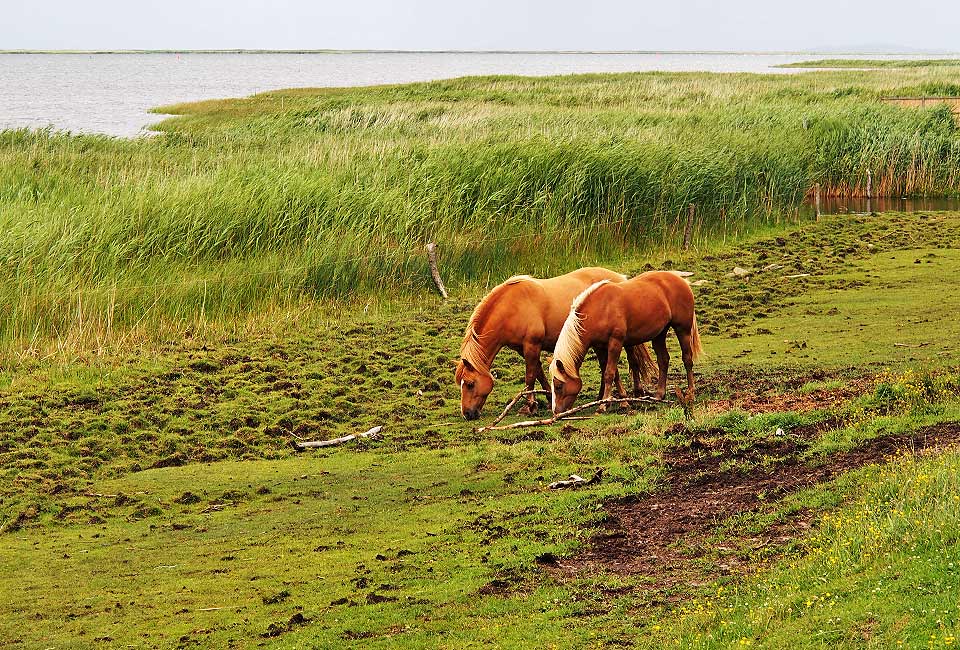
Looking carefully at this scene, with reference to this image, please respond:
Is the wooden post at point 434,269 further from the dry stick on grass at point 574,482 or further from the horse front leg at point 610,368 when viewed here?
the dry stick on grass at point 574,482

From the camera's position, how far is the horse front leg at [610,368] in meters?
9.67

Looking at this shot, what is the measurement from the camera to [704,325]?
13.9 meters

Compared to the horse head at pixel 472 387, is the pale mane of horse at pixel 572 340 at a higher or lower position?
higher

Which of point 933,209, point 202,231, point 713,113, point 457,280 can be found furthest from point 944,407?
point 713,113

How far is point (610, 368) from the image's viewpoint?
9836 millimetres

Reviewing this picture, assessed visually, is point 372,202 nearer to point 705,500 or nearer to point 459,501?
point 459,501

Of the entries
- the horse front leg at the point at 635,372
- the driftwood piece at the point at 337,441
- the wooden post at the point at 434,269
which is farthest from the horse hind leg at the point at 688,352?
the wooden post at the point at 434,269

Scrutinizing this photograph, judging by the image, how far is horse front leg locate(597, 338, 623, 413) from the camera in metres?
9.67

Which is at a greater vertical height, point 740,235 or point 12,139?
point 12,139

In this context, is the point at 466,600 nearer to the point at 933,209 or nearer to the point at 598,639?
the point at 598,639

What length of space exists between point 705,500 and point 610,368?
9.27ft

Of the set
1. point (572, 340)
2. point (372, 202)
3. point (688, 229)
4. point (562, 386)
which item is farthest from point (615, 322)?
point (688, 229)

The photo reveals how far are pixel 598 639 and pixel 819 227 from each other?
58.0 feet

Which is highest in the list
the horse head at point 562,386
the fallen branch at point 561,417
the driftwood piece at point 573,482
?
the horse head at point 562,386
